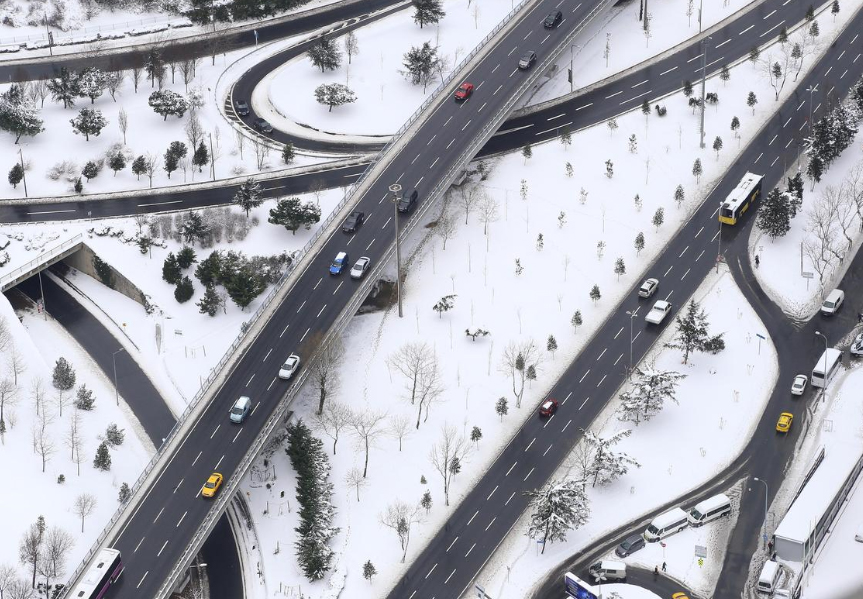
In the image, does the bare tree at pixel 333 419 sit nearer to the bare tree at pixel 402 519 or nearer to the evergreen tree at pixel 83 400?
the bare tree at pixel 402 519

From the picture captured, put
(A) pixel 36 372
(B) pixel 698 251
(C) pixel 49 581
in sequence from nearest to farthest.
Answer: (C) pixel 49 581 → (A) pixel 36 372 → (B) pixel 698 251

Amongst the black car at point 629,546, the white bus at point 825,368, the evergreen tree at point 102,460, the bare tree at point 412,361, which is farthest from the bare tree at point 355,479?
the white bus at point 825,368

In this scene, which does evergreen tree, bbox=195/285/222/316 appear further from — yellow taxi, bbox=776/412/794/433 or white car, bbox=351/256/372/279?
yellow taxi, bbox=776/412/794/433

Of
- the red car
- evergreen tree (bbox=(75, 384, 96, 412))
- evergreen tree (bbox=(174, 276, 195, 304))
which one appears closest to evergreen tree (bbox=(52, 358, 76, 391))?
evergreen tree (bbox=(75, 384, 96, 412))

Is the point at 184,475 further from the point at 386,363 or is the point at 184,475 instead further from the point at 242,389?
the point at 386,363

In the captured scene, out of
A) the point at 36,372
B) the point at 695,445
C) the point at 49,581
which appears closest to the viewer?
the point at 49,581

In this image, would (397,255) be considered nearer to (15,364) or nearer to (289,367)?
(289,367)

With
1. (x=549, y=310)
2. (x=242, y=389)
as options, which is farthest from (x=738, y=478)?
(x=242, y=389)
